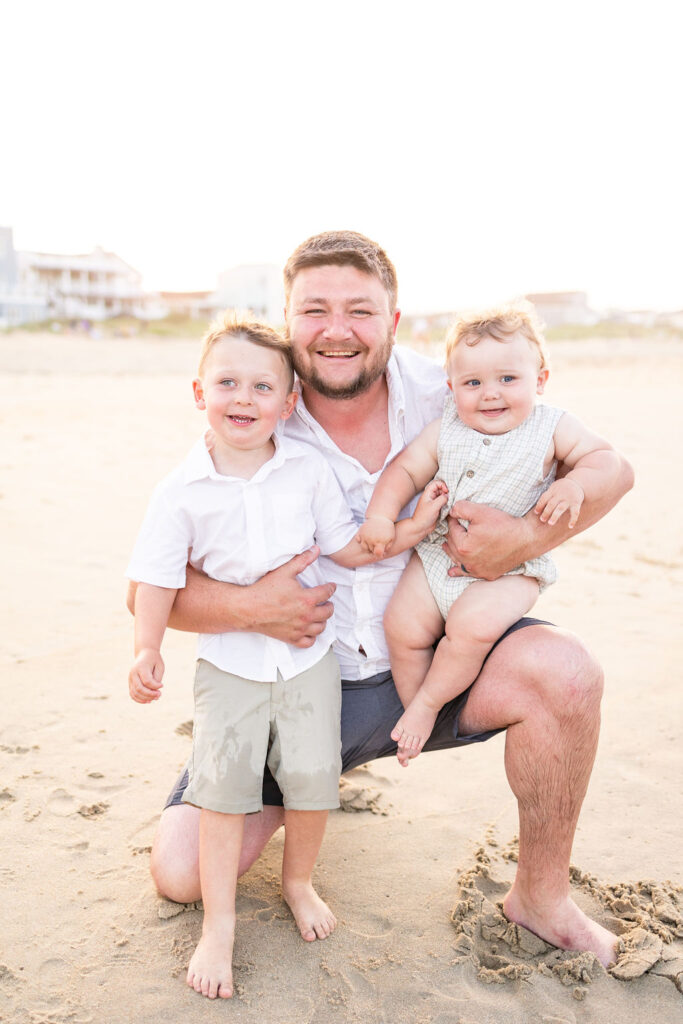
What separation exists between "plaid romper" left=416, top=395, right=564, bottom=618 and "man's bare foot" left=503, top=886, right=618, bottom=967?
35.9 inches

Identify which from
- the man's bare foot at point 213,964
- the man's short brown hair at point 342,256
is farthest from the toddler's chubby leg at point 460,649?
the man's short brown hair at point 342,256

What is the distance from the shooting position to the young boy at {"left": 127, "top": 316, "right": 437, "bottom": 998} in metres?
2.48

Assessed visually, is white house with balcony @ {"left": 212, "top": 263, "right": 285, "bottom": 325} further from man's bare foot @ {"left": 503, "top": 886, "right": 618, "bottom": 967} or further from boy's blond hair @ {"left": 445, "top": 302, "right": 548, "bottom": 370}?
man's bare foot @ {"left": 503, "top": 886, "right": 618, "bottom": 967}

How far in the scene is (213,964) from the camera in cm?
233

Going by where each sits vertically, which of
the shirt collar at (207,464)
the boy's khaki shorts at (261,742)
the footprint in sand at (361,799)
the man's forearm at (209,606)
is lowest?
the footprint in sand at (361,799)

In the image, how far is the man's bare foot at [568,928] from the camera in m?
2.45

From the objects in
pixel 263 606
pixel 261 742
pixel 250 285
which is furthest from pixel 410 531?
pixel 250 285

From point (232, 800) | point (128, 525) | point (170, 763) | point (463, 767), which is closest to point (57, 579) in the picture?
point (128, 525)

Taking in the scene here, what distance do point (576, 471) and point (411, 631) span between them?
2.36ft

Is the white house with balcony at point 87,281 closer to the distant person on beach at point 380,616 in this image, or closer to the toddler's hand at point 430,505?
the distant person on beach at point 380,616

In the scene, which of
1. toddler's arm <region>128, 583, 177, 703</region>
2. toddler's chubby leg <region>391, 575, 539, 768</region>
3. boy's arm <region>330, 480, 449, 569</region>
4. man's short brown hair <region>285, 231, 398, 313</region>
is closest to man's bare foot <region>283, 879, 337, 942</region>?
toddler's chubby leg <region>391, 575, 539, 768</region>

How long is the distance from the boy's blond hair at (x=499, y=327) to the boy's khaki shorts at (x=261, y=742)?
1.16 metres

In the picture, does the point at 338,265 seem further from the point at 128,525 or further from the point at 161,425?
the point at 161,425

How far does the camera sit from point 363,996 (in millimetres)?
2283
